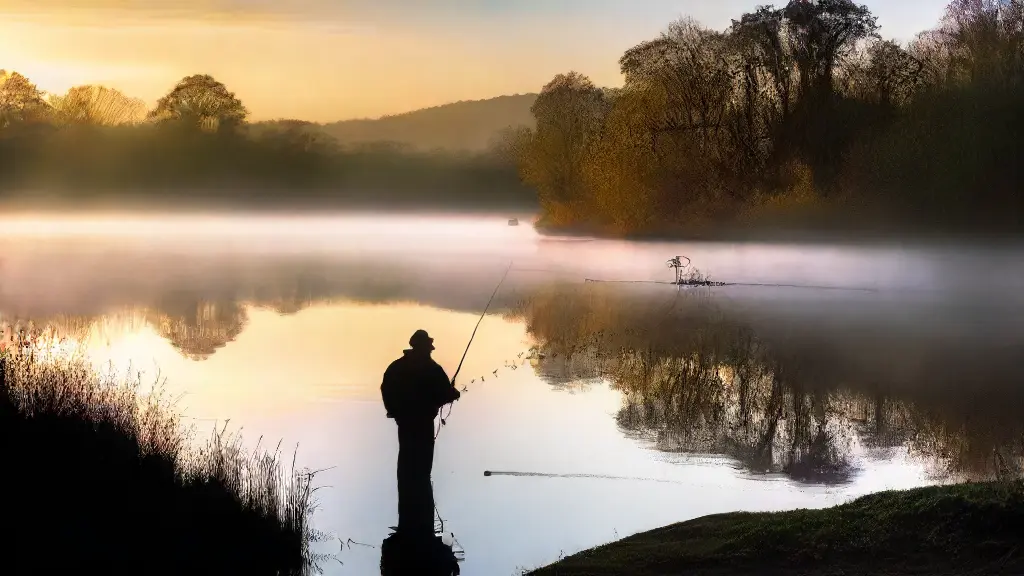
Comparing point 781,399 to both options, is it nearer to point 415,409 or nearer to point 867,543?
point 867,543

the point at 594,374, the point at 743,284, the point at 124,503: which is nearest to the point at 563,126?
the point at 743,284

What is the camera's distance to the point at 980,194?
55.3 metres

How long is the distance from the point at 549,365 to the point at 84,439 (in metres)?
14.7

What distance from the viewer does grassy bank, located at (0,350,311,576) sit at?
988 cm

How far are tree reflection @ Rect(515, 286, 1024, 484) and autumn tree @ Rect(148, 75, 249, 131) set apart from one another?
64.4 m

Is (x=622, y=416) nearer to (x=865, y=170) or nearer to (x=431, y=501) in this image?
(x=431, y=501)

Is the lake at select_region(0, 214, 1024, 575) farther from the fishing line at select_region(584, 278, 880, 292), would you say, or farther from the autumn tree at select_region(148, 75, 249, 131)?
the autumn tree at select_region(148, 75, 249, 131)

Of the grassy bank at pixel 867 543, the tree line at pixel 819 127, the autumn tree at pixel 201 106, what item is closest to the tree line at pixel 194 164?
the autumn tree at pixel 201 106

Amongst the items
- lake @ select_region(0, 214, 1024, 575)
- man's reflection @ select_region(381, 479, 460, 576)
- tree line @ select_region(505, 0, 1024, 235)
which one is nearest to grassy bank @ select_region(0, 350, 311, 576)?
Result: lake @ select_region(0, 214, 1024, 575)

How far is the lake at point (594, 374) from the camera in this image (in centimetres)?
1360

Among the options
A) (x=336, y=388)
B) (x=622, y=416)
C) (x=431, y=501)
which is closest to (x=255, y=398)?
(x=336, y=388)

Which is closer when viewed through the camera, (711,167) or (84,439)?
(84,439)

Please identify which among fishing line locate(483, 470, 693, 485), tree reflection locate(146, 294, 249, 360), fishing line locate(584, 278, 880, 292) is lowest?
fishing line locate(483, 470, 693, 485)

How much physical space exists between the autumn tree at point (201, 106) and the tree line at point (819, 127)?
3950 cm
